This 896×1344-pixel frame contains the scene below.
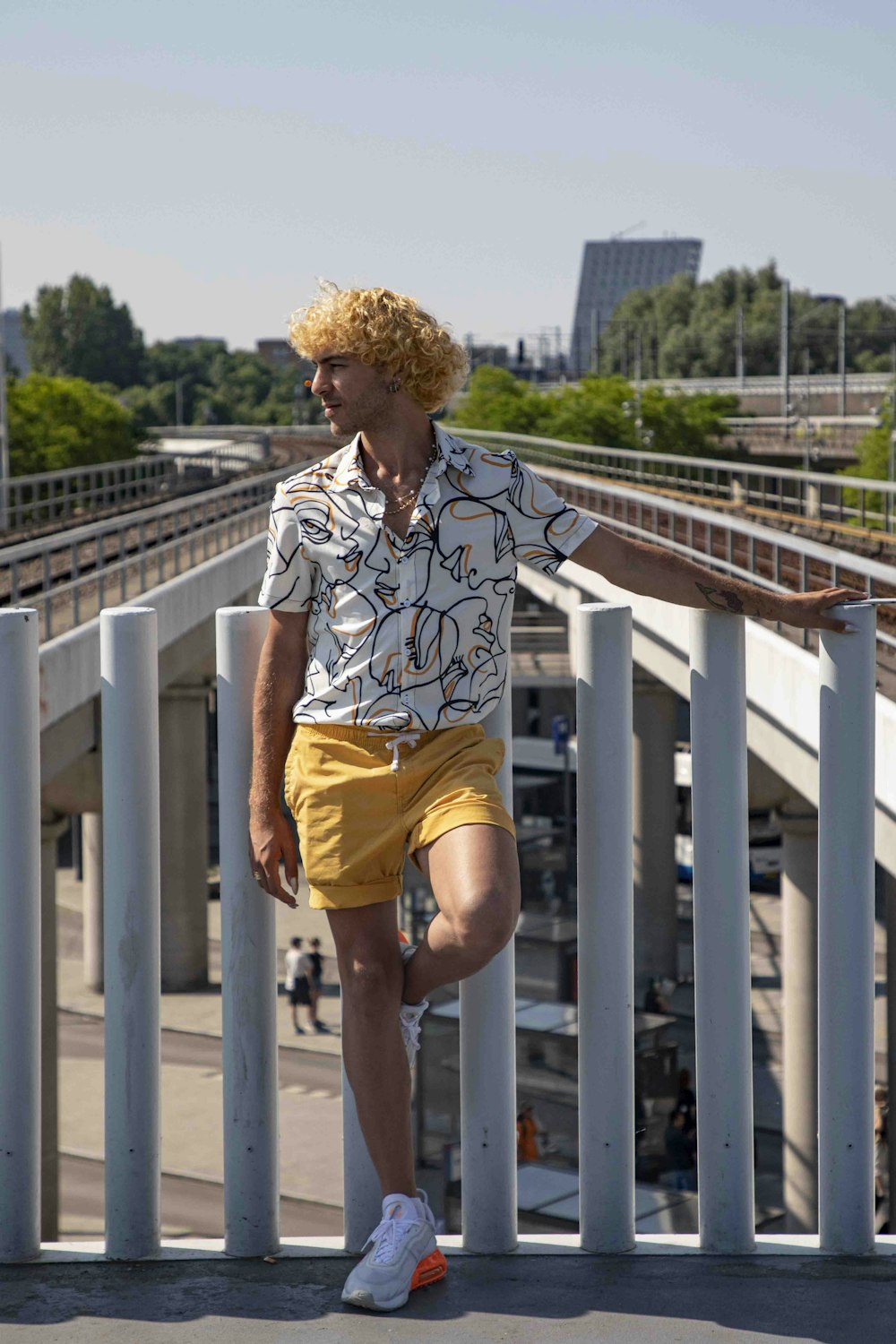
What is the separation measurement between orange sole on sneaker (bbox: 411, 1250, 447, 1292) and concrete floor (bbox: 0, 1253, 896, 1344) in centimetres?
2

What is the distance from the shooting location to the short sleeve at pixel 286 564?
310cm

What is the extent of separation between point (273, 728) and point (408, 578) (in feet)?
1.26

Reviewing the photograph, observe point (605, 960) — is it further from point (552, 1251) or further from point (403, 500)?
point (403, 500)

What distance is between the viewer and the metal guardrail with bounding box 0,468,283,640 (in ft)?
47.3

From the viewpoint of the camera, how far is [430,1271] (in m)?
3.08

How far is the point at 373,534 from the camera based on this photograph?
3.08m

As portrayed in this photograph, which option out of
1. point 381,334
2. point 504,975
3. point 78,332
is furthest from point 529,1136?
point 78,332

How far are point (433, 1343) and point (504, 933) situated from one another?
0.69 m

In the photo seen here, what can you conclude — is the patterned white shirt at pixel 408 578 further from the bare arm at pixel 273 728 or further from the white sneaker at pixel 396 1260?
the white sneaker at pixel 396 1260

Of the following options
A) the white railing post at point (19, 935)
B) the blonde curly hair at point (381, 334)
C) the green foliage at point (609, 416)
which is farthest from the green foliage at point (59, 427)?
the blonde curly hair at point (381, 334)

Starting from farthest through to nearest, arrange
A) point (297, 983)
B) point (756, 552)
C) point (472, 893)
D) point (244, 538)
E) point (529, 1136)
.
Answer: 1. point (244, 538)
2. point (297, 983)
3. point (756, 552)
4. point (529, 1136)
5. point (472, 893)

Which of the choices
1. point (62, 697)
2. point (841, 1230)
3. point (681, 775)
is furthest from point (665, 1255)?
point (681, 775)

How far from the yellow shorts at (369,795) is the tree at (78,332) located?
569 ft

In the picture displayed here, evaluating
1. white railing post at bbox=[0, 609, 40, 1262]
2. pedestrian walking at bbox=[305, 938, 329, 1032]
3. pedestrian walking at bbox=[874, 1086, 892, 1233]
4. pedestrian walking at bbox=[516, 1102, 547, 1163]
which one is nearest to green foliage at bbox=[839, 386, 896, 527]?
pedestrian walking at bbox=[305, 938, 329, 1032]
